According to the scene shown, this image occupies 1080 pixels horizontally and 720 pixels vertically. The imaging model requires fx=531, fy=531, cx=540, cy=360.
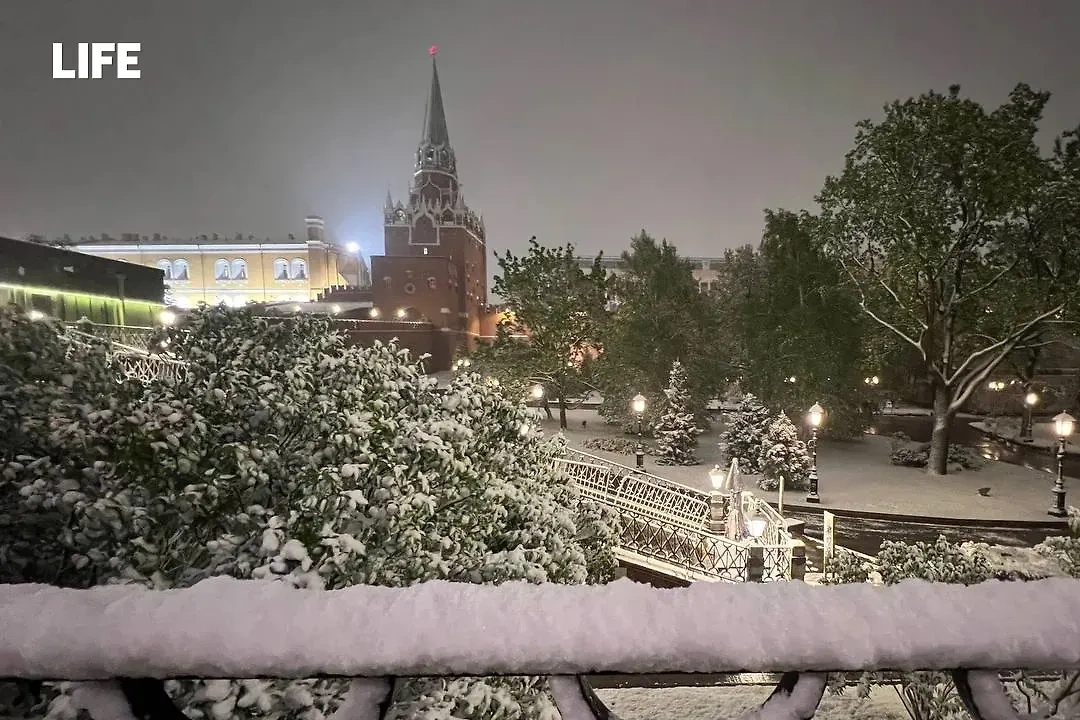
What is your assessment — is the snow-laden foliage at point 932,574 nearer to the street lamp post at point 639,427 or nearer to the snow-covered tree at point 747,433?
the snow-covered tree at point 747,433

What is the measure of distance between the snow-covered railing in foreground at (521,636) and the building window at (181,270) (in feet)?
230

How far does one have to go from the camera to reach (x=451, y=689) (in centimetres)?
372

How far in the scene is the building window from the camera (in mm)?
58625

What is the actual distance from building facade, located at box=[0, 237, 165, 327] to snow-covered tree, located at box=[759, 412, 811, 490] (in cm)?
2393

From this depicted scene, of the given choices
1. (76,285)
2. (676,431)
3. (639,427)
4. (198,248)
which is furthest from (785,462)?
(198,248)

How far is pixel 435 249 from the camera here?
63.9 m

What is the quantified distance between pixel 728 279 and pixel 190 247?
57324 mm

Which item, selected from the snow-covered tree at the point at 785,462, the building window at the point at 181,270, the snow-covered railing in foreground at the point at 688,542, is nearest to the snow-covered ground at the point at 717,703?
the snow-covered railing in foreground at the point at 688,542

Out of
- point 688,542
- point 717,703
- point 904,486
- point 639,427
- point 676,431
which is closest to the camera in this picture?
point 717,703

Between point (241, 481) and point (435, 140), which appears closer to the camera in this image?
point (241, 481)

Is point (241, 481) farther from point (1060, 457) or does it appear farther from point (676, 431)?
point (1060, 457)

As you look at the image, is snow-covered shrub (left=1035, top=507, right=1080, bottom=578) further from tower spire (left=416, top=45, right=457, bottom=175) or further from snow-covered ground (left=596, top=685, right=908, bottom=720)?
tower spire (left=416, top=45, right=457, bottom=175)

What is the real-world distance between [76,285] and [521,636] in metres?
30.2

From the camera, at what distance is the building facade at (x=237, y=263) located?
57750mm
